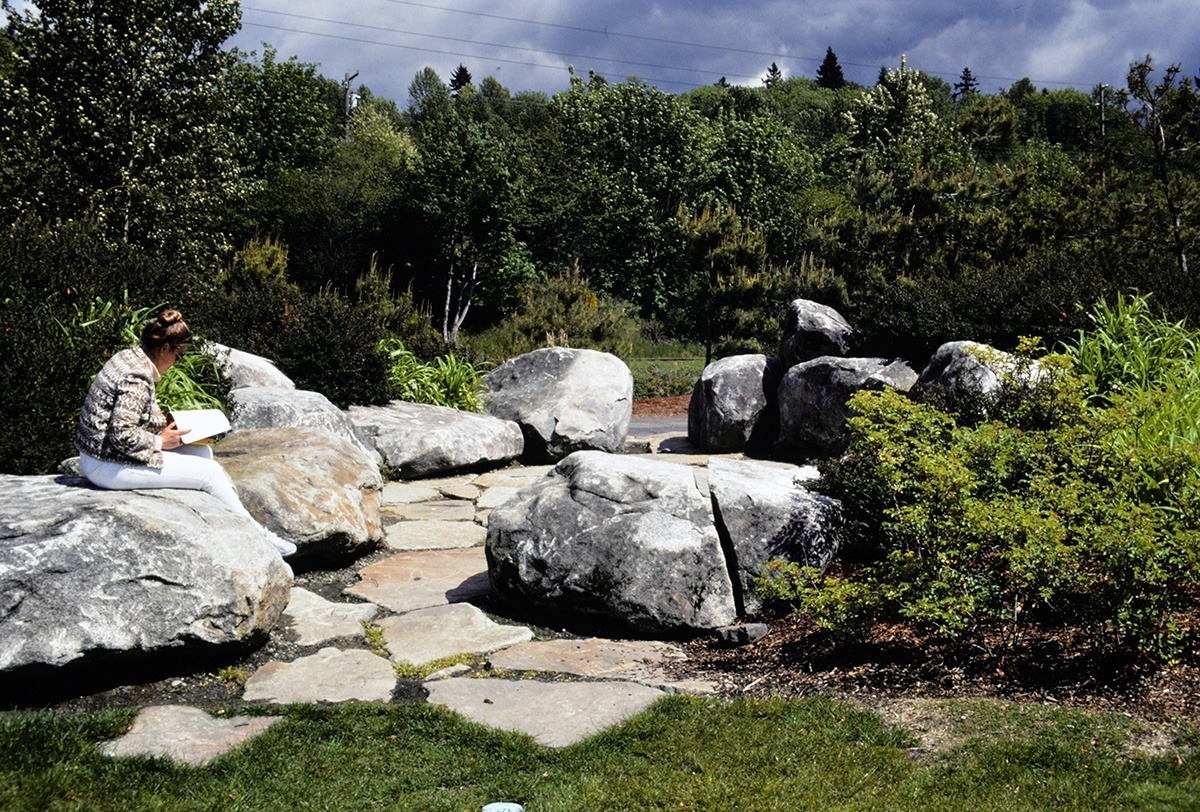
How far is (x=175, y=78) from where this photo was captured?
19766 millimetres

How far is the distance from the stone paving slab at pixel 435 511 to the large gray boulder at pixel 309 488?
0.92 m

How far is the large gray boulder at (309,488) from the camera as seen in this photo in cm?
637

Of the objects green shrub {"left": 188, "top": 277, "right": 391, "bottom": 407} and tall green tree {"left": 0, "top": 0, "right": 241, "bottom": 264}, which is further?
tall green tree {"left": 0, "top": 0, "right": 241, "bottom": 264}

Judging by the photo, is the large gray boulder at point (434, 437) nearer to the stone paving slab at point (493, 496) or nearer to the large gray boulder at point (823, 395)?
the stone paving slab at point (493, 496)

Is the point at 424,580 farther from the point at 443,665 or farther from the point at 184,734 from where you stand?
the point at 184,734

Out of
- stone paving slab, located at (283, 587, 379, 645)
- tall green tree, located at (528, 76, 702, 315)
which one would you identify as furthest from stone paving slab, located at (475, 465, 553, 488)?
tall green tree, located at (528, 76, 702, 315)

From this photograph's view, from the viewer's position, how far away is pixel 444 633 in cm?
545

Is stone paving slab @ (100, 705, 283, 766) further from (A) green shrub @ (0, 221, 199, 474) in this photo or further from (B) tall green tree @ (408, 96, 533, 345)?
(B) tall green tree @ (408, 96, 533, 345)

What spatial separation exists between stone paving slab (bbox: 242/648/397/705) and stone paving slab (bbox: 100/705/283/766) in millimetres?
322

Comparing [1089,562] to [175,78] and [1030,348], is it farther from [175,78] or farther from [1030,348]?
[175,78]

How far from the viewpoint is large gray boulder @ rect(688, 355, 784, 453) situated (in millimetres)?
12500

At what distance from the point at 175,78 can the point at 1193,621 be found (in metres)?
20.4

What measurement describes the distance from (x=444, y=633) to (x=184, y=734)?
170 cm

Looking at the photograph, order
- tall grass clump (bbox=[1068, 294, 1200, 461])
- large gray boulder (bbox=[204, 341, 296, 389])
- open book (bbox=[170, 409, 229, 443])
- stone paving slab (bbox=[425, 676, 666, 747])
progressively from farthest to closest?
large gray boulder (bbox=[204, 341, 296, 389])
tall grass clump (bbox=[1068, 294, 1200, 461])
open book (bbox=[170, 409, 229, 443])
stone paving slab (bbox=[425, 676, 666, 747])
